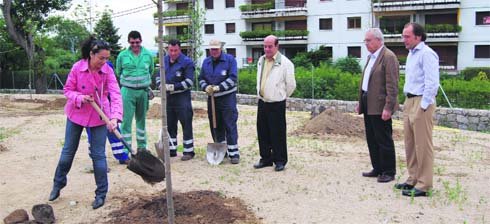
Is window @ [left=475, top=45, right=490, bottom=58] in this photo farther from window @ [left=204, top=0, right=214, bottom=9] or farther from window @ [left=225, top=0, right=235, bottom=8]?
window @ [left=204, top=0, right=214, bottom=9]

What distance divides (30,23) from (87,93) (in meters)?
17.4

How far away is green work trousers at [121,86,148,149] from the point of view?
6.48 metres

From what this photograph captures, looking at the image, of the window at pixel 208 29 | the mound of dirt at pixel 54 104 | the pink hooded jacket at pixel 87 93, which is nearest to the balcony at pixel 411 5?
the window at pixel 208 29

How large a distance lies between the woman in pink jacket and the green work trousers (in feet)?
5.50

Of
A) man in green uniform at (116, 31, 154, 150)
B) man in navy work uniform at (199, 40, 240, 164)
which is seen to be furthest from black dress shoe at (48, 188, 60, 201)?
man in navy work uniform at (199, 40, 240, 164)

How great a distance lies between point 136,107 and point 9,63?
27888 mm

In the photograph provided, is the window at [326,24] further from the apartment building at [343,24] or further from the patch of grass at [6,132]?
the patch of grass at [6,132]

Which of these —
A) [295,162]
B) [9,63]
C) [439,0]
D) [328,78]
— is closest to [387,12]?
[439,0]

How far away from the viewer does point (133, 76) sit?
6.48 m

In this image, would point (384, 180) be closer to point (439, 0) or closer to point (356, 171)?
point (356, 171)

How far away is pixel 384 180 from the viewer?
18.1ft

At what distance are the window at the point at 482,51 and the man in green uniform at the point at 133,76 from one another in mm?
28903

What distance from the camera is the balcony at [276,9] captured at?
36.6 meters

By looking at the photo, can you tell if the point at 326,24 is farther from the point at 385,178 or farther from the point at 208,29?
the point at 385,178
